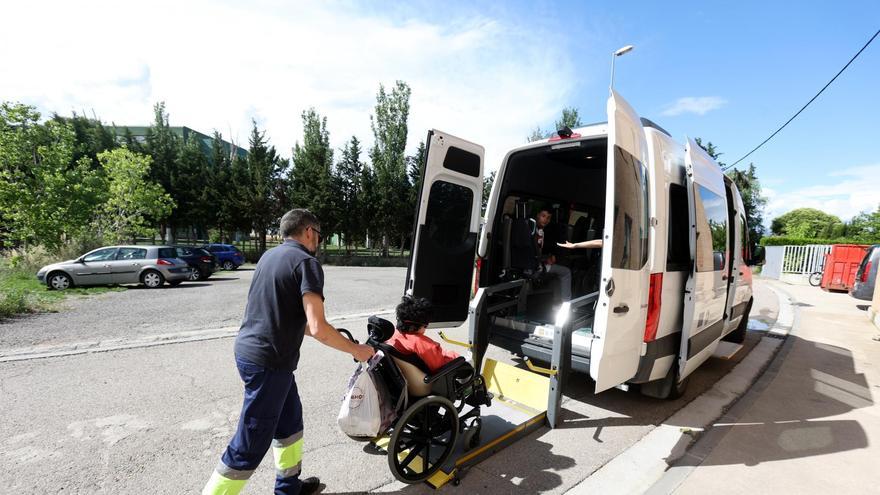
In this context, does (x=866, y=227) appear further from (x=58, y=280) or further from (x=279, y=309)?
(x=58, y=280)

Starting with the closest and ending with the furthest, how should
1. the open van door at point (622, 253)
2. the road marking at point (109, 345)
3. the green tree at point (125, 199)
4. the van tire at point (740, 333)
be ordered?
the open van door at point (622, 253)
the road marking at point (109, 345)
the van tire at point (740, 333)
the green tree at point (125, 199)

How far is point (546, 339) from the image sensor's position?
361 centimetres

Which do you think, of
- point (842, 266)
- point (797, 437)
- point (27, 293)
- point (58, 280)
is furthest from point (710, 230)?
point (58, 280)

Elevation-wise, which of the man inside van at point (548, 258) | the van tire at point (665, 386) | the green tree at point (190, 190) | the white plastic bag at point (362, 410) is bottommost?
the van tire at point (665, 386)

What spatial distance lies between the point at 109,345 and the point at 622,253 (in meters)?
6.72

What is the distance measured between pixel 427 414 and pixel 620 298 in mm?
1603

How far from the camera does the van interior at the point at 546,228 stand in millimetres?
4234

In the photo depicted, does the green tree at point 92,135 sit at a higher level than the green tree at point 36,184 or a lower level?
higher

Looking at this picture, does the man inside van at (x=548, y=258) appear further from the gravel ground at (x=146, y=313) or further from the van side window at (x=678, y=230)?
the gravel ground at (x=146, y=313)

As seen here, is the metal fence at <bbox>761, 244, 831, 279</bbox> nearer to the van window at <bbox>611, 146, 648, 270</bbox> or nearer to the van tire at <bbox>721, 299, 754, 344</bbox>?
the van tire at <bbox>721, 299, 754, 344</bbox>

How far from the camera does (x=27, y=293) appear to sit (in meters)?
7.92

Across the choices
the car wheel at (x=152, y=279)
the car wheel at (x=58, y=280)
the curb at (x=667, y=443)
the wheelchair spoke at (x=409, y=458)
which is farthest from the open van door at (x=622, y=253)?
the car wheel at (x=58, y=280)

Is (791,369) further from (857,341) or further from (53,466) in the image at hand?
(53,466)

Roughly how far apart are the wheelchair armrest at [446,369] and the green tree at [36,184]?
1914 cm
